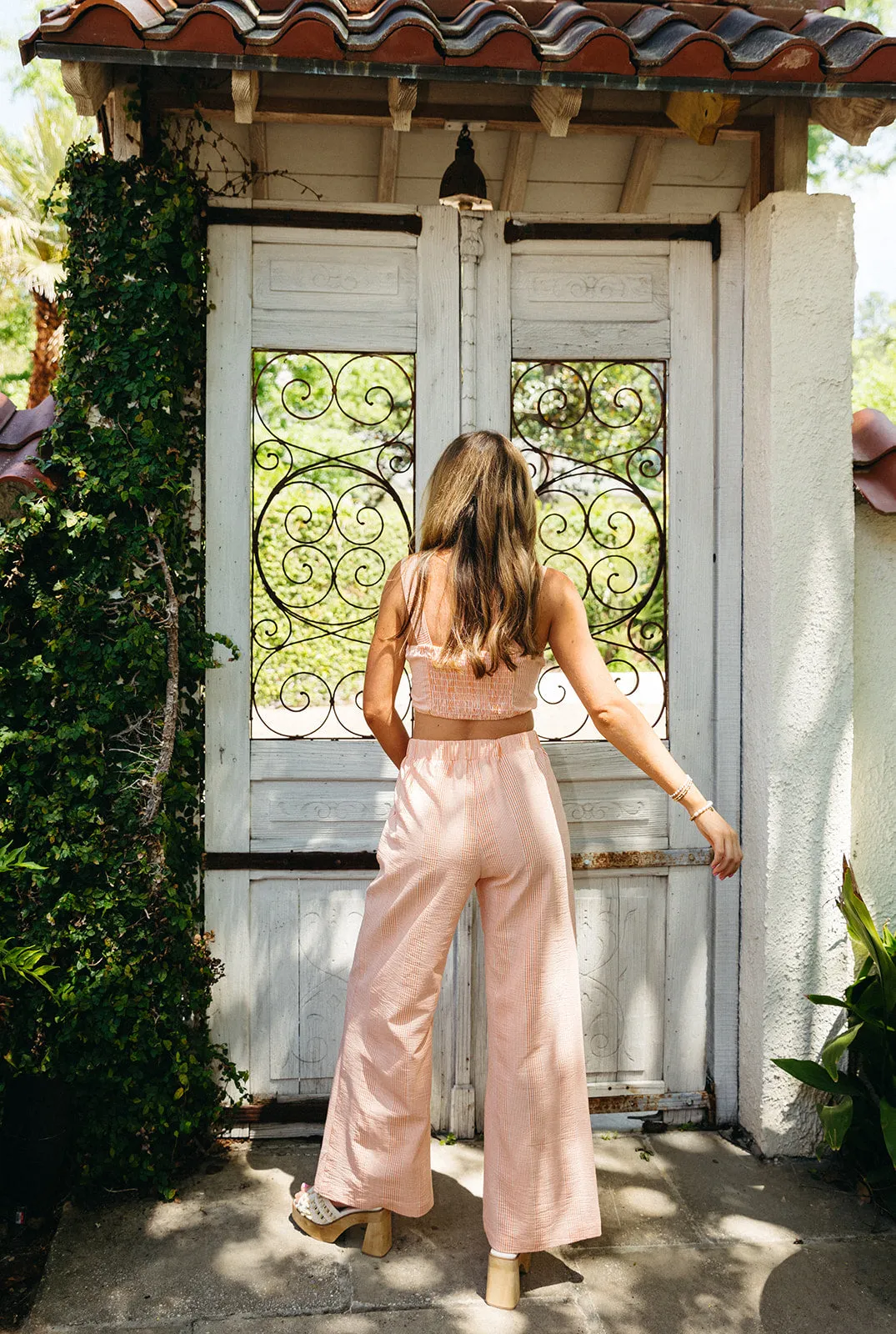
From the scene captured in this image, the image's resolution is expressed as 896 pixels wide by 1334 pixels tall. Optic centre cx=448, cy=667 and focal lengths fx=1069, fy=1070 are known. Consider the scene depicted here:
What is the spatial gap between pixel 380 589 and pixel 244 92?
1.64 m

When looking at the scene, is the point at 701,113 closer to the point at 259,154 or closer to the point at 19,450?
the point at 259,154

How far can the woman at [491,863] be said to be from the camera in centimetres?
290

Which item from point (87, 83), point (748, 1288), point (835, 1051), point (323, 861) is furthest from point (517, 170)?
point (748, 1288)

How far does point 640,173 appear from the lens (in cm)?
375

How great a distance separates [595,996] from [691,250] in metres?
2.74

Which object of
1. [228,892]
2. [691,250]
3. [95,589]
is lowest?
[228,892]

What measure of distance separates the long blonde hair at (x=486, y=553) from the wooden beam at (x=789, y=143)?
61.4 inches

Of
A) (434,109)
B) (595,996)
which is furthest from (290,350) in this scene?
(595,996)

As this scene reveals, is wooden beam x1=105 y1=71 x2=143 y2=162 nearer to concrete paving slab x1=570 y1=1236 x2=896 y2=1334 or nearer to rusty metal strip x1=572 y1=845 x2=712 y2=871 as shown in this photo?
rusty metal strip x1=572 y1=845 x2=712 y2=871

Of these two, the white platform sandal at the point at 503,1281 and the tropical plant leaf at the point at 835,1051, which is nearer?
the white platform sandal at the point at 503,1281

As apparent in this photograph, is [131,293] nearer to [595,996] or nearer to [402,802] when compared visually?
[402,802]

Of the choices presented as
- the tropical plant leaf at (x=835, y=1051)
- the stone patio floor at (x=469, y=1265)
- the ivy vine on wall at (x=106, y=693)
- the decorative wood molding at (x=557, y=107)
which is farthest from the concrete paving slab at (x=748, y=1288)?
the decorative wood molding at (x=557, y=107)

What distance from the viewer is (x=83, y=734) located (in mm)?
3357

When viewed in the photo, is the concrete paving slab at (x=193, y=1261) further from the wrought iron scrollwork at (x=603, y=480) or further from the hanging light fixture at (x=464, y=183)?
the hanging light fixture at (x=464, y=183)
